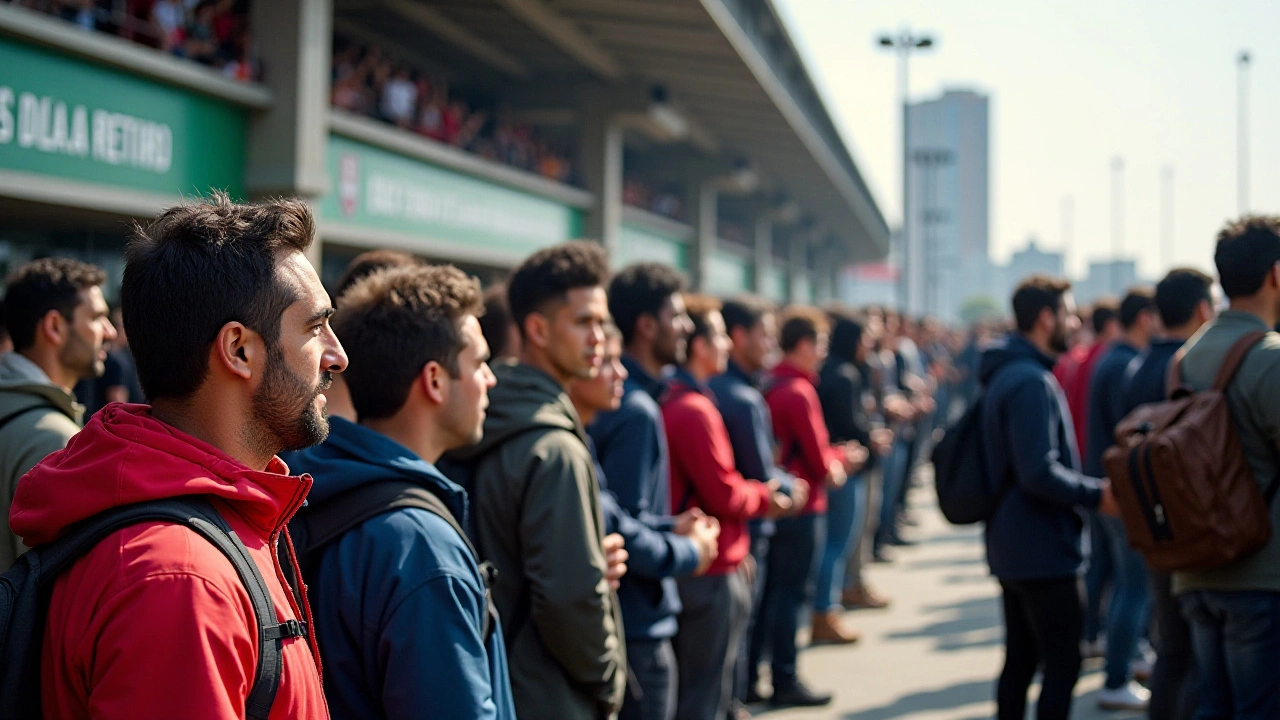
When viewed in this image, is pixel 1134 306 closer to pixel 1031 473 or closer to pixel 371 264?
pixel 1031 473

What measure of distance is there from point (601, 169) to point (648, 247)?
118 inches

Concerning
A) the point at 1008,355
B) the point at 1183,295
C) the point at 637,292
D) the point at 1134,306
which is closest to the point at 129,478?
the point at 637,292

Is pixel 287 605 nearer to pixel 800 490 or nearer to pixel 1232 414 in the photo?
pixel 1232 414

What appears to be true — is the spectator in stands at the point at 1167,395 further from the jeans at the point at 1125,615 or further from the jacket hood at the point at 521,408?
the jacket hood at the point at 521,408

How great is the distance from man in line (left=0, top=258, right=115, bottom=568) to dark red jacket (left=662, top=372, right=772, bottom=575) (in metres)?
2.33

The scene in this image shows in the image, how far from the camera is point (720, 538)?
5.18m

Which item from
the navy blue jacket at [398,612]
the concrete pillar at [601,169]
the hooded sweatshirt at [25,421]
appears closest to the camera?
the navy blue jacket at [398,612]

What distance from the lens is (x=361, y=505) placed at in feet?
7.80

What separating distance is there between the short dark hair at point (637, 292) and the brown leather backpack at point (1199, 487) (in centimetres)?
199

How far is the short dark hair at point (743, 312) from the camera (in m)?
6.84

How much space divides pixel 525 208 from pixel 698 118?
727 centimetres

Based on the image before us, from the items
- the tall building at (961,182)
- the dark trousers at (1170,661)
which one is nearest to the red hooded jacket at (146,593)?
the dark trousers at (1170,661)

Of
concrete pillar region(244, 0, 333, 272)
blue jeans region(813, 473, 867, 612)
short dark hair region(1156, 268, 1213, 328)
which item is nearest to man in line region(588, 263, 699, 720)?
short dark hair region(1156, 268, 1213, 328)

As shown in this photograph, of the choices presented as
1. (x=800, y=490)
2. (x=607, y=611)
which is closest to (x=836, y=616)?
(x=800, y=490)
